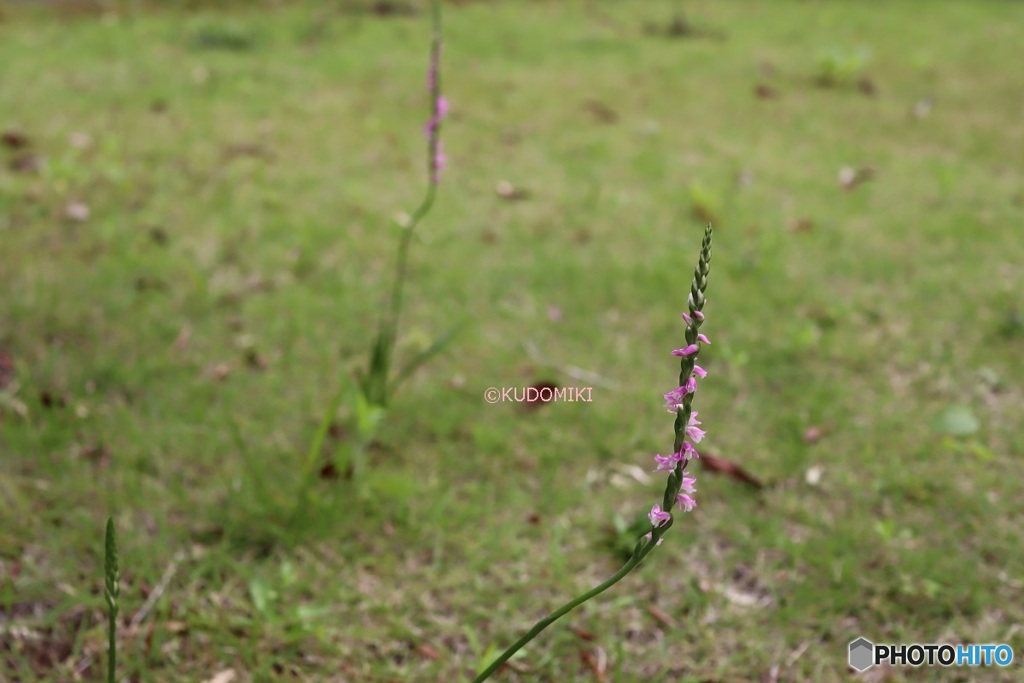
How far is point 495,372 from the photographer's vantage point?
2471mm

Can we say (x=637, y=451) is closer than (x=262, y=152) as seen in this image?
Yes

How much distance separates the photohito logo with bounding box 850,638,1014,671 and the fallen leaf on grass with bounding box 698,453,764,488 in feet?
1.67

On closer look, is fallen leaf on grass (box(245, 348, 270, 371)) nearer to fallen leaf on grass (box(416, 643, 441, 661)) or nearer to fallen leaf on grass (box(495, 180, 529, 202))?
fallen leaf on grass (box(416, 643, 441, 661))

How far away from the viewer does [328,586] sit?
1749 millimetres

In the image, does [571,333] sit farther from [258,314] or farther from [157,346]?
[157,346]

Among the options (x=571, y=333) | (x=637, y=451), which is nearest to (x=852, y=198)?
(x=571, y=333)

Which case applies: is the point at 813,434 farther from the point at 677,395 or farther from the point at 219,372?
the point at 219,372

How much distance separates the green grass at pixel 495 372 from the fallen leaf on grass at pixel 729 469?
4cm

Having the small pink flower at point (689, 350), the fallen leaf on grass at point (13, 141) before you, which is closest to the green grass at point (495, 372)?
the fallen leaf on grass at point (13, 141)

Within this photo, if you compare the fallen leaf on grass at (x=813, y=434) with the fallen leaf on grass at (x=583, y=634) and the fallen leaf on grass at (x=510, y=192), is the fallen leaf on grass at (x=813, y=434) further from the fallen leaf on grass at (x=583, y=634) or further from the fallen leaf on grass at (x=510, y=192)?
the fallen leaf on grass at (x=510, y=192)

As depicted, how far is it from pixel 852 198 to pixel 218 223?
2925 mm

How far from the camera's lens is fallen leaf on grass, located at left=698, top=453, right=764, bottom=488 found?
2.06 m

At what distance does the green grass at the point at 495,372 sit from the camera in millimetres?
1688

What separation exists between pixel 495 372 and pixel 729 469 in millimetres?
803
